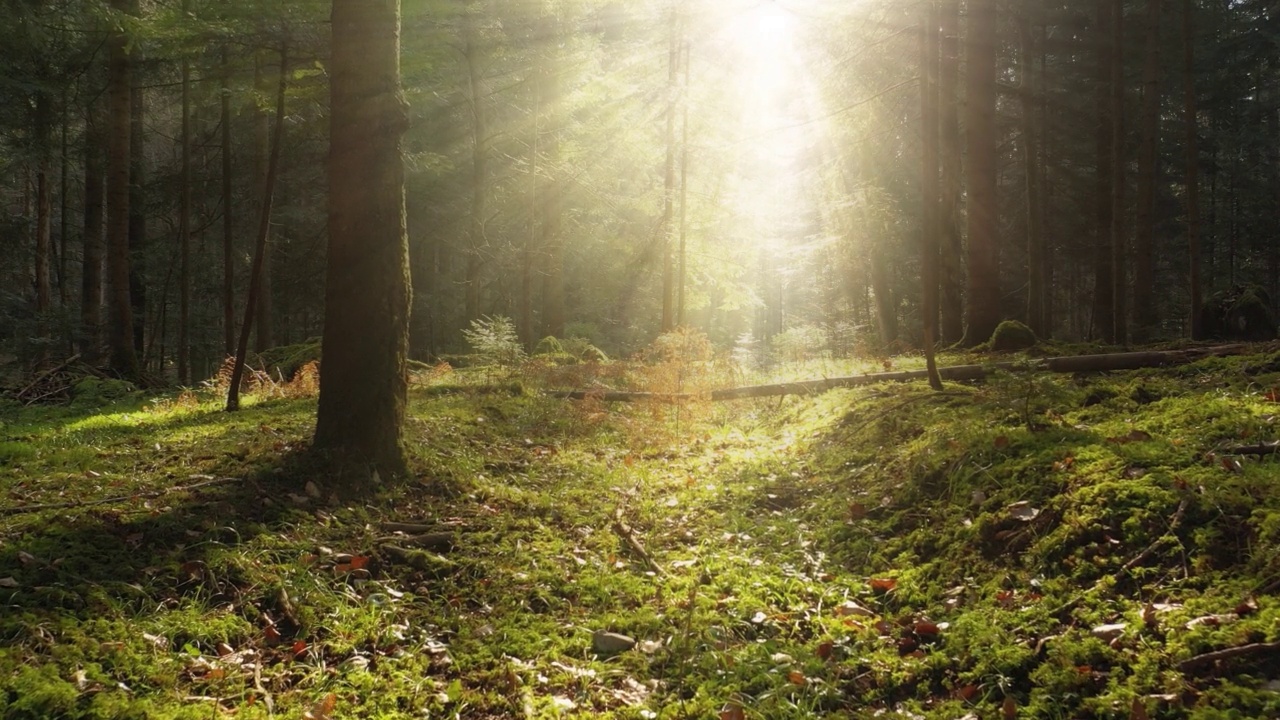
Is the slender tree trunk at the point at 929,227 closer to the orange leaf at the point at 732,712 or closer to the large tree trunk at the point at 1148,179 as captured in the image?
the orange leaf at the point at 732,712

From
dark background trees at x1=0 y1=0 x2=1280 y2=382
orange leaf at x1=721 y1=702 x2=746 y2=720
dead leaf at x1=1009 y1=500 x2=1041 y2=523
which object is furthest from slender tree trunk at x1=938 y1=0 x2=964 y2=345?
orange leaf at x1=721 y1=702 x2=746 y2=720

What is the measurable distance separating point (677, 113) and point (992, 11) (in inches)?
373

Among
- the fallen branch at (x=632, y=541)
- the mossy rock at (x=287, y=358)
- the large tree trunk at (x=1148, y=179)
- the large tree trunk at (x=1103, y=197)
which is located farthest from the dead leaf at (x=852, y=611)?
the large tree trunk at (x=1103, y=197)

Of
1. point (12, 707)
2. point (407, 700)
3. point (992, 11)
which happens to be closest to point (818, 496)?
point (407, 700)

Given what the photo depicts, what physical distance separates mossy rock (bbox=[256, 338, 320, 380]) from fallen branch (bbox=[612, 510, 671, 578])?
30.2 ft

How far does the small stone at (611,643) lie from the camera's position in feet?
12.2

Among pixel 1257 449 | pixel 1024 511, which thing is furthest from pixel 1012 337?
pixel 1024 511

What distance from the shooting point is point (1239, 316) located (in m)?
9.74

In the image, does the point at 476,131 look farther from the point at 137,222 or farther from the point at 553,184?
the point at 137,222

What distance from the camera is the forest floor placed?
282cm

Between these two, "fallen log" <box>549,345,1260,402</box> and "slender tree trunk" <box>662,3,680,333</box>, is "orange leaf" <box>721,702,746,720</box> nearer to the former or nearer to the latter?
"fallen log" <box>549,345,1260,402</box>

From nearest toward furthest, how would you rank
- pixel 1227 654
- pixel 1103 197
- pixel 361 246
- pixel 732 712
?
pixel 1227 654
pixel 732 712
pixel 361 246
pixel 1103 197

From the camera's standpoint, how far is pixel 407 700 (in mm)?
3131

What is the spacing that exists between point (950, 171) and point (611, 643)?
10.4 m
